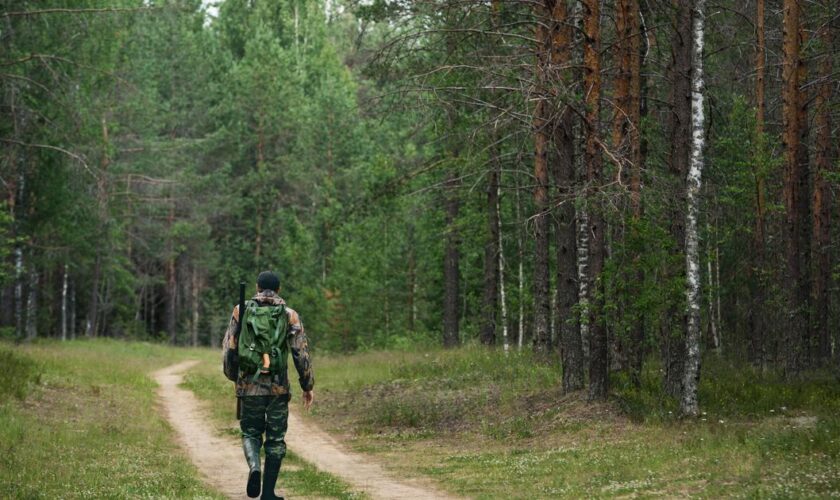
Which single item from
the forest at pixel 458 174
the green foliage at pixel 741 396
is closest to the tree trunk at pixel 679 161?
the forest at pixel 458 174

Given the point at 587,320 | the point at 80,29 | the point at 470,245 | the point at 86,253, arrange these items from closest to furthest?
1. the point at 587,320
2. the point at 80,29
3. the point at 470,245
4. the point at 86,253

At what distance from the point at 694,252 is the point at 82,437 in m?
9.59

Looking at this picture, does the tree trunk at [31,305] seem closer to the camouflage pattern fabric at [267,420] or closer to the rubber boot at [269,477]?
the camouflage pattern fabric at [267,420]

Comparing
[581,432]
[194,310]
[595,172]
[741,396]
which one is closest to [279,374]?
[581,432]

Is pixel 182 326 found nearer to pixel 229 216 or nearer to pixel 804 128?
pixel 229 216

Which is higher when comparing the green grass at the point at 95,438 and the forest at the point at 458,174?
the forest at the point at 458,174

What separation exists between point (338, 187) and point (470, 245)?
2854cm

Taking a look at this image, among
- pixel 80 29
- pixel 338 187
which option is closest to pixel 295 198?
pixel 338 187

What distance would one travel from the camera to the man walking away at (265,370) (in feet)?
33.2

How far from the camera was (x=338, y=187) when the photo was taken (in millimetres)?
61625

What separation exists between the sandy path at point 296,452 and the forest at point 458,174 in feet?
14.4

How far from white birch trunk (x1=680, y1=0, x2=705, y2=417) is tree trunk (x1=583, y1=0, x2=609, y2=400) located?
1494mm

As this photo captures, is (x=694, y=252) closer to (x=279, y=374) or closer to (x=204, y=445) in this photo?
(x=279, y=374)

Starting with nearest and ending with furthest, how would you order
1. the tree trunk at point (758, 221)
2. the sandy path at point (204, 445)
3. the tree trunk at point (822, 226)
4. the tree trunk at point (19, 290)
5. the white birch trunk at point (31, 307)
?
the sandy path at point (204, 445) → the tree trunk at point (822, 226) → the tree trunk at point (758, 221) → the tree trunk at point (19, 290) → the white birch trunk at point (31, 307)
